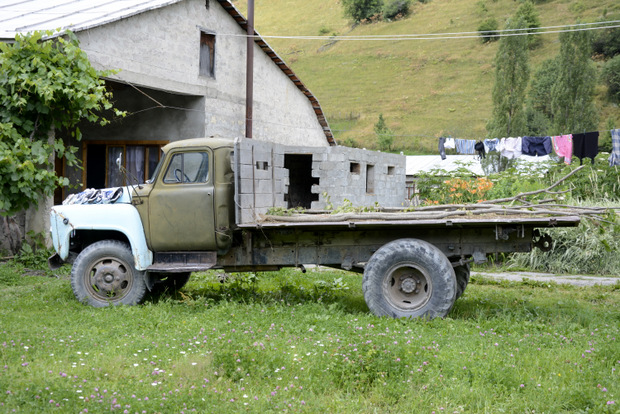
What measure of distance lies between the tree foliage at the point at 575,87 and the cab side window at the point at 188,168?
118 feet

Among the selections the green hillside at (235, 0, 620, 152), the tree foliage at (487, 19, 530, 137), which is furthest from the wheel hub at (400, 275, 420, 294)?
the green hillside at (235, 0, 620, 152)

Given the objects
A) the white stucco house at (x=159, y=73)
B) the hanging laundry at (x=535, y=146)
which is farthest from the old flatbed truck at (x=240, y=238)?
the hanging laundry at (x=535, y=146)

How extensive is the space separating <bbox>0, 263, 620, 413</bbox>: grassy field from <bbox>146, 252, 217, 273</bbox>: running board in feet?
1.56

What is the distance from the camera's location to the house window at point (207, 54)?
1561 centimetres

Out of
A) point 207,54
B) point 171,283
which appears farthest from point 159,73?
point 171,283

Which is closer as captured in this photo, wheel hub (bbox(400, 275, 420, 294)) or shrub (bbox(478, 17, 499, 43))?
wheel hub (bbox(400, 275, 420, 294))

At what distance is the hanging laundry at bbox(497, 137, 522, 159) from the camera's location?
2394 centimetres

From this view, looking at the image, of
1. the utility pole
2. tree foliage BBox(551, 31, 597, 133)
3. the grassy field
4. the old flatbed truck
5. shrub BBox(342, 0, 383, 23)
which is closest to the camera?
the grassy field

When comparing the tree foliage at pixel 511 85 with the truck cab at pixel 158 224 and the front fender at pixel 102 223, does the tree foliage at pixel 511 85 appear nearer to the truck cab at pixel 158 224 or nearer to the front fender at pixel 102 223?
the truck cab at pixel 158 224

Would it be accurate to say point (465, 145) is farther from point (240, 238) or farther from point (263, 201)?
point (240, 238)

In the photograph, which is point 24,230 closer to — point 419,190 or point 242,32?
point 242,32

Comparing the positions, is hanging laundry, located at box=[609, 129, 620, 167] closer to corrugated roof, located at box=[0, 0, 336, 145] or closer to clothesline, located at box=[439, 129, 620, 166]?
clothesline, located at box=[439, 129, 620, 166]

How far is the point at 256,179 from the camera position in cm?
772

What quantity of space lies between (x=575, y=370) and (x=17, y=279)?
8.93 metres
